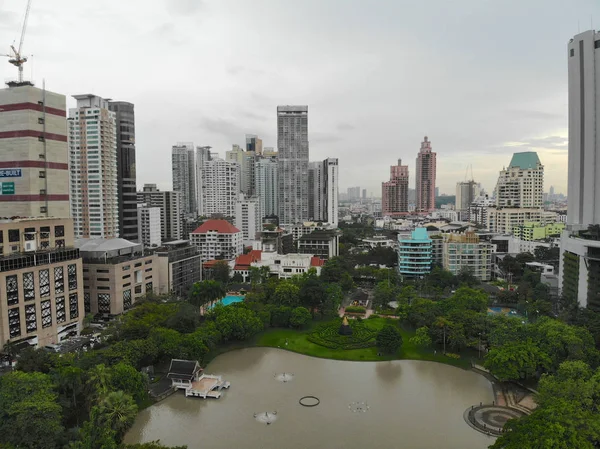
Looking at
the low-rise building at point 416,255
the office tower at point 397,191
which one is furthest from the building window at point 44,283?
the office tower at point 397,191

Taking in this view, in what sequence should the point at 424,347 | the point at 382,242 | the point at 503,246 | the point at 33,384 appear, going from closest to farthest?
the point at 33,384
the point at 424,347
the point at 503,246
the point at 382,242

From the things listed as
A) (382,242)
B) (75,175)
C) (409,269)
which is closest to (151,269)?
(75,175)

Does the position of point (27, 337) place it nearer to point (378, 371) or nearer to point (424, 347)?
point (378, 371)

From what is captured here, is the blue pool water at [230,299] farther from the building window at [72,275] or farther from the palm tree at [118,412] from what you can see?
the palm tree at [118,412]

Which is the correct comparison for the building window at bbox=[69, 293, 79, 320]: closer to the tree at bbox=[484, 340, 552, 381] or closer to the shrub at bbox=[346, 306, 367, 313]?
the shrub at bbox=[346, 306, 367, 313]

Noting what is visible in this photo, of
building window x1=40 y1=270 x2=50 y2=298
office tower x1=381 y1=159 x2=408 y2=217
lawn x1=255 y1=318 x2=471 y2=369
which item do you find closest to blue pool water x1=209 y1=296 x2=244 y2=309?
lawn x1=255 y1=318 x2=471 y2=369

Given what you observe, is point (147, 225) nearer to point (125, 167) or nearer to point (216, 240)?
point (125, 167)

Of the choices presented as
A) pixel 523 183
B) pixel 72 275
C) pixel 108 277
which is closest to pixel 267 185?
pixel 523 183
